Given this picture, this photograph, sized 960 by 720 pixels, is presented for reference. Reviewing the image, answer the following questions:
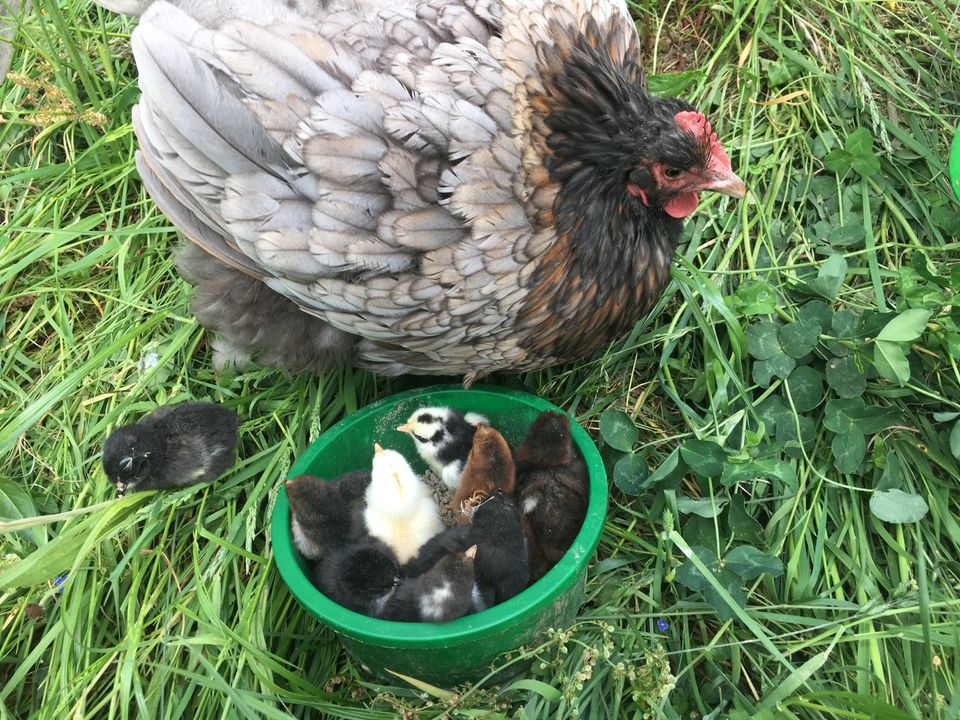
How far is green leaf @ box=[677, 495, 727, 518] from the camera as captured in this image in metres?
1.91

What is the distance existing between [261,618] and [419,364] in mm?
754

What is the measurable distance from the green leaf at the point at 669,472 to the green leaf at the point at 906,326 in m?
0.60

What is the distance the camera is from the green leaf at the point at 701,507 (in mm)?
1905

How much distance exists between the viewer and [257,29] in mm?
1741

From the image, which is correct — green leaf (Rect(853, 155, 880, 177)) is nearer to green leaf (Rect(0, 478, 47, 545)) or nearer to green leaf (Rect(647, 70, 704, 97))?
green leaf (Rect(647, 70, 704, 97))

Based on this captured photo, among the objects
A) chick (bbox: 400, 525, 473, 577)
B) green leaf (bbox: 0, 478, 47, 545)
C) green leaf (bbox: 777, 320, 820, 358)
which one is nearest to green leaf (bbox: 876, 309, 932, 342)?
green leaf (bbox: 777, 320, 820, 358)

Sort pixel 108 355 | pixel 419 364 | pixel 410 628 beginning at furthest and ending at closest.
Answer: pixel 108 355
pixel 419 364
pixel 410 628

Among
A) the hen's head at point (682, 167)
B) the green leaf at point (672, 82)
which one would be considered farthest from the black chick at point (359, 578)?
the green leaf at point (672, 82)

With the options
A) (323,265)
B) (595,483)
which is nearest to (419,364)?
(323,265)

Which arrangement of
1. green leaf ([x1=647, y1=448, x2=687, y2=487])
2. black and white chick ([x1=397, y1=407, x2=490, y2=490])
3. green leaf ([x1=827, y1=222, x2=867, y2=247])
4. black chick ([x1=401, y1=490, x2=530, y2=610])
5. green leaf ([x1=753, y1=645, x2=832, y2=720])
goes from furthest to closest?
1. green leaf ([x1=827, y1=222, x2=867, y2=247])
2. black and white chick ([x1=397, y1=407, x2=490, y2=490])
3. green leaf ([x1=647, y1=448, x2=687, y2=487])
4. black chick ([x1=401, y1=490, x2=530, y2=610])
5. green leaf ([x1=753, y1=645, x2=832, y2=720])

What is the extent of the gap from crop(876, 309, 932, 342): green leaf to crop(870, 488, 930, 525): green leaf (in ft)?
1.26

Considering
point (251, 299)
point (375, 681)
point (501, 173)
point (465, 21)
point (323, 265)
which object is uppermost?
point (465, 21)

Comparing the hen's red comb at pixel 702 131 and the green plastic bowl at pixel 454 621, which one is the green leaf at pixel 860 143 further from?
the green plastic bowl at pixel 454 621

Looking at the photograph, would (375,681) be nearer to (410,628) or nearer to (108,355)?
(410,628)
